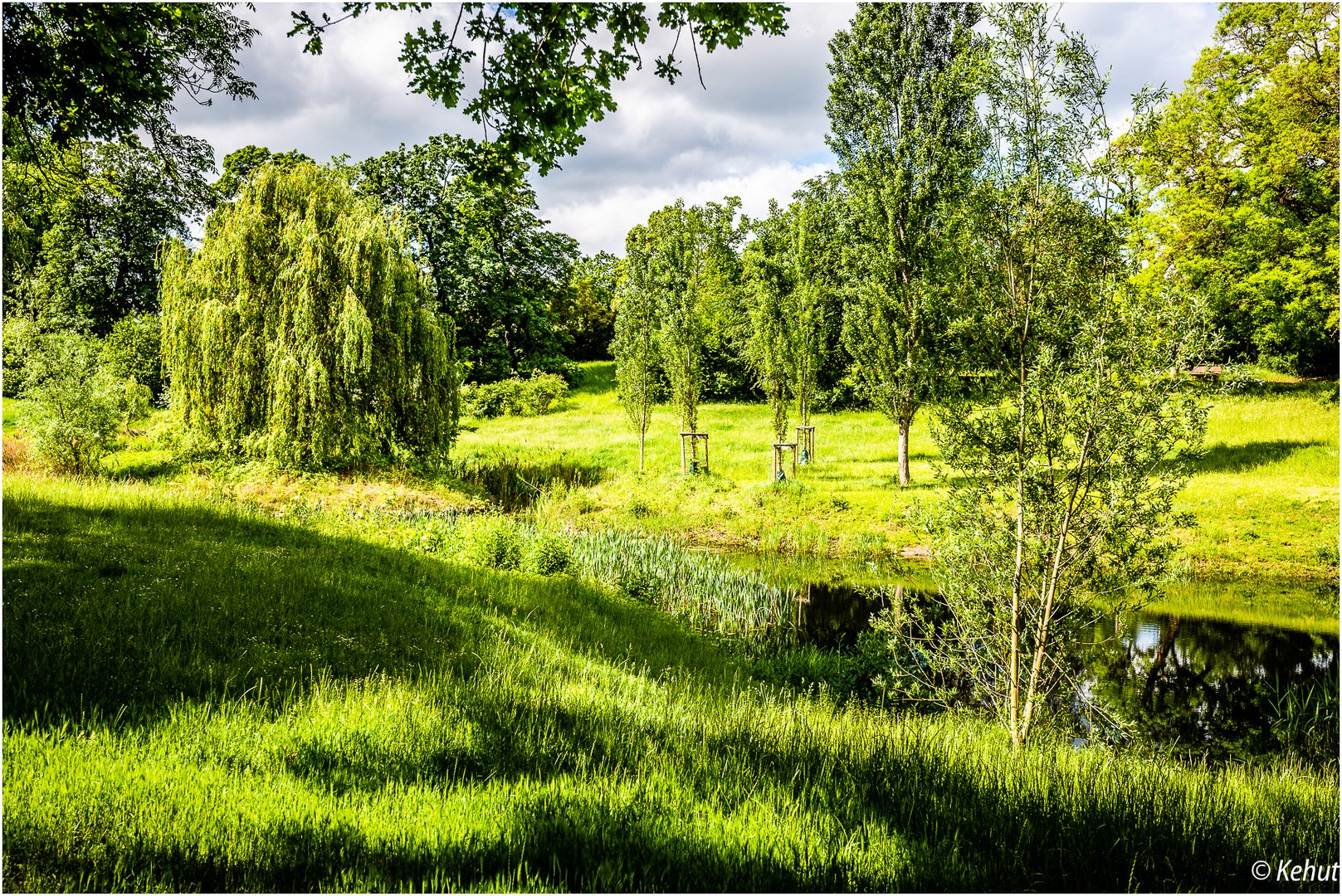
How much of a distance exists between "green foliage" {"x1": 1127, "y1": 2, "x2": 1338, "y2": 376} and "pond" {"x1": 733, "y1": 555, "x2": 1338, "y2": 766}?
33.6 feet

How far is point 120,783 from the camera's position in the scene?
8.70 feet

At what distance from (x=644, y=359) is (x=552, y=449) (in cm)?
643

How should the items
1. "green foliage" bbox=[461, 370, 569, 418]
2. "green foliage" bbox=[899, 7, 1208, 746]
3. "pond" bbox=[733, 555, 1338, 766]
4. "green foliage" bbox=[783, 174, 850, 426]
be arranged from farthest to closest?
1. "green foliage" bbox=[461, 370, 569, 418]
2. "green foliage" bbox=[783, 174, 850, 426]
3. "pond" bbox=[733, 555, 1338, 766]
4. "green foliage" bbox=[899, 7, 1208, 746]

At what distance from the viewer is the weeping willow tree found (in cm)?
1677

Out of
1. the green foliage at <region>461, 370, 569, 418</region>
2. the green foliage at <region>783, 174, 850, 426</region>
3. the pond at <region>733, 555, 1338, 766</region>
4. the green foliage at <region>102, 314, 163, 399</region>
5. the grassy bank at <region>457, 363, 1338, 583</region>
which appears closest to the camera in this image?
the pond at <region>733, 555, 1338, 766</region>

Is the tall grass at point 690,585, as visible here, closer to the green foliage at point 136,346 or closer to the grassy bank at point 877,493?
the grassy bank at point 877,493

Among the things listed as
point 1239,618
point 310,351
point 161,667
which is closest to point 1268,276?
point 1239,618

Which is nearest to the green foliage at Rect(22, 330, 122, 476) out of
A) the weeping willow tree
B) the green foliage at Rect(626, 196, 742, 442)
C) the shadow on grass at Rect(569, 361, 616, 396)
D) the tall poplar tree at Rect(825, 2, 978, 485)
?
the weeping willow tree

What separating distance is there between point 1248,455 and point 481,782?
22.1m

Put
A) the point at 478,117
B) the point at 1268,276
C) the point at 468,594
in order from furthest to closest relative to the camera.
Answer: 1. the point at 1268,276
2. the point at 468,594
3. the point at 478,117

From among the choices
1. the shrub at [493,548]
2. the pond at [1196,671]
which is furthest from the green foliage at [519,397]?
the pond at [1196,671]

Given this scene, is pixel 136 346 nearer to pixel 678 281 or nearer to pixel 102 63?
pixel 678 281

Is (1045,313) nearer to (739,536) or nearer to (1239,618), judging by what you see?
(1239,618)

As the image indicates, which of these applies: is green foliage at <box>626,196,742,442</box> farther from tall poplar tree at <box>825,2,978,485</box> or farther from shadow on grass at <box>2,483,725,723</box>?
shadow on grass at <box>2,483,725,723</box>
